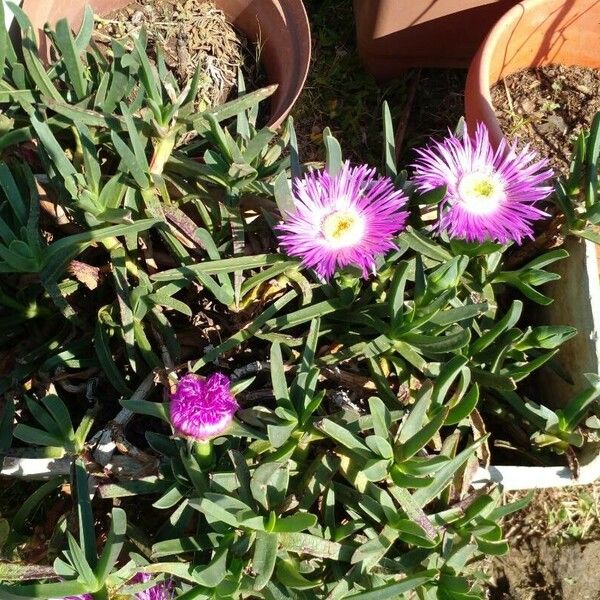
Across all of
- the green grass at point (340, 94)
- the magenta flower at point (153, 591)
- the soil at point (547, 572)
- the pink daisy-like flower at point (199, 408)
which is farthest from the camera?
the green grass at point (340, 94)

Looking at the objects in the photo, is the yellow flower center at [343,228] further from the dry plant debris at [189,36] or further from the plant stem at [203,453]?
the dry plant debris at [189,36]

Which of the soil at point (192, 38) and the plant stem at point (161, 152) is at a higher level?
the soil at point (192, 38)

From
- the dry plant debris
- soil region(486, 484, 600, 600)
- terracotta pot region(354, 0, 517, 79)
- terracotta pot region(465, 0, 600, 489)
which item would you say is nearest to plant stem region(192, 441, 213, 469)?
terracotta pot region(465, 0, 600, 489)

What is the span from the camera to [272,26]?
117 centimetres

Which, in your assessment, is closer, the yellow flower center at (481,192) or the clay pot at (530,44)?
the yellow flower center at (481,192)

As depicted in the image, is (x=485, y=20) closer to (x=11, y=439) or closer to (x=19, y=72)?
(x=19, y=72)

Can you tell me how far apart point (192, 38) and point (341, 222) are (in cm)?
61

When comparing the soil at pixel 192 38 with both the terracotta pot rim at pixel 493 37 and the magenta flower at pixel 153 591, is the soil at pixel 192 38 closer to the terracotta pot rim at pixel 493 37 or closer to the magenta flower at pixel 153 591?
the terracotta pot rim at pixel 493 37

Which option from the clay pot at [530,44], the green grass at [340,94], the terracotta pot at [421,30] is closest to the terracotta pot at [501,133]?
the clay pot at [530,44]

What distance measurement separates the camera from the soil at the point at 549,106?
1.17m

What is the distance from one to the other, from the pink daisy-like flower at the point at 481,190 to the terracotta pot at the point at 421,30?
1.50 ft

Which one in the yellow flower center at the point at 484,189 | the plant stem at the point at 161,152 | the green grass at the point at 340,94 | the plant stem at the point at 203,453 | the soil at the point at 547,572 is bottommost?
the soil at the point at 547,572

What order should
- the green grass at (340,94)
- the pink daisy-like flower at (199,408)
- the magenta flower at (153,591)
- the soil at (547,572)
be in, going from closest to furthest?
1. the pink daisy-like flower at (199,408)
2. the magenta flower at (153,591)
3. the soil at (547,572)
4. the green grass at (340,94)

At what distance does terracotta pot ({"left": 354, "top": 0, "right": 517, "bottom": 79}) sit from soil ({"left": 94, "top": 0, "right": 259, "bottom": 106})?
0.22 metres
